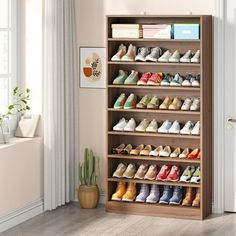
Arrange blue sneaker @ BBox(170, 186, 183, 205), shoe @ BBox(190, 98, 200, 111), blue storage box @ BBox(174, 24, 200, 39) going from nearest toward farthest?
blue storage box @ BBox(174, 24, 200, 39), shoe @ BBox(190, 98, 200, 111), blue sneaker @ BBox(170, 186, 183, 205)

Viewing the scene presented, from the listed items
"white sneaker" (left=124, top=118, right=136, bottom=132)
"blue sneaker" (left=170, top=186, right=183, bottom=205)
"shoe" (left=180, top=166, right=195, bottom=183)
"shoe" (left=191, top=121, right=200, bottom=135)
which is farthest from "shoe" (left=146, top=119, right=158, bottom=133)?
"blue sneaker" (left=170, top=186, right=183, bottom=205)

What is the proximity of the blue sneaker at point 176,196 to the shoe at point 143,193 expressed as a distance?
261mm

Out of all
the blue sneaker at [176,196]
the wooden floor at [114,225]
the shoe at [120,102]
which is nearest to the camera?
the wooden floor at [114,225]

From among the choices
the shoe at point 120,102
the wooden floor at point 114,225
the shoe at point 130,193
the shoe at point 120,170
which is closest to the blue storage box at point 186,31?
the shoe at point 120,102

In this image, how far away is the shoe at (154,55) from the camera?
640cm

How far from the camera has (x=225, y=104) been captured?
254 inches

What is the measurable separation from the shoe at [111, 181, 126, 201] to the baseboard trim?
26.4 inches

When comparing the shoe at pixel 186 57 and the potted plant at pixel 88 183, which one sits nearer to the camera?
the shoe at pixel 186 57

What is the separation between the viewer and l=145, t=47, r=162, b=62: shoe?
6398 mm

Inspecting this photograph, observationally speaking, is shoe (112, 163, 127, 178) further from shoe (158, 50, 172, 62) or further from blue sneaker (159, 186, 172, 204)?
shoe (158, 50, 172, 62)

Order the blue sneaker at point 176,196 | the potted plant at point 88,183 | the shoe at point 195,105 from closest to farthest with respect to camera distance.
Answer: the shoe at point 195,105
the blue sneaker at point 176,196
the potted plant at point 88,183

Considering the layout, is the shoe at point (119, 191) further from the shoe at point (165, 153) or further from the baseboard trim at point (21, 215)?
the baseboard trim at point (21, 215)

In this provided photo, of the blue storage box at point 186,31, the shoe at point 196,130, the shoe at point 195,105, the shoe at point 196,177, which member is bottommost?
the shoe at point 196,177

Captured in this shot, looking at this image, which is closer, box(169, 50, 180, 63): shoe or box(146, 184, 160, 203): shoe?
box(169, 50, 180, 63): shoe
